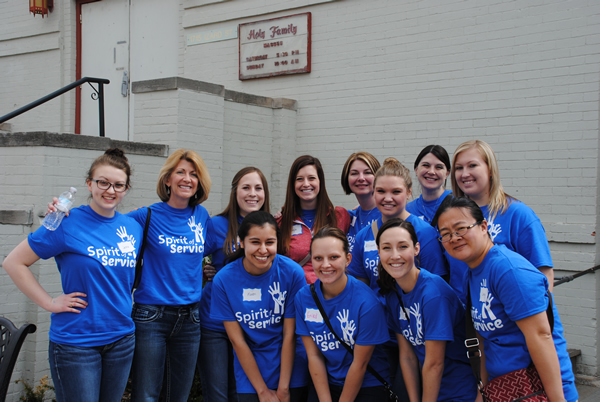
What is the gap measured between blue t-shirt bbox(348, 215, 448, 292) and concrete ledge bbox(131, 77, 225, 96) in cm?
374

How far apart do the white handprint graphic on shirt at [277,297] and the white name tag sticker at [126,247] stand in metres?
0.85

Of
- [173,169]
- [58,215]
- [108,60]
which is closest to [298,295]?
[173,169]

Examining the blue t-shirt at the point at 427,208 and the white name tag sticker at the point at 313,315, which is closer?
the white name tag sticker at the point at 313,315

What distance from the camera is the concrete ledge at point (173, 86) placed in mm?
6005

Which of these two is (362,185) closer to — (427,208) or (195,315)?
(427,208)

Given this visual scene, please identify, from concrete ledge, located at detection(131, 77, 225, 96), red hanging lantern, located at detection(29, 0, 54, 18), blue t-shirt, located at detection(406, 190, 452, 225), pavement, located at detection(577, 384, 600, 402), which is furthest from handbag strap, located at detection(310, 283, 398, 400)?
red hanging lantern, located at detection(29, 0, 54, 18)

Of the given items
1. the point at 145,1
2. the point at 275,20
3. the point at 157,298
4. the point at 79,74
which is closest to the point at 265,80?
the point at 275,20

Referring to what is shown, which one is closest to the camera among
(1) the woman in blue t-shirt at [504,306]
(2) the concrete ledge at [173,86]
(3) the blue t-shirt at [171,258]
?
(1) the woman in blue t-shirt at [504,306]

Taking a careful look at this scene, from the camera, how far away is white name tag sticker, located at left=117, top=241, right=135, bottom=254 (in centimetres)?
282

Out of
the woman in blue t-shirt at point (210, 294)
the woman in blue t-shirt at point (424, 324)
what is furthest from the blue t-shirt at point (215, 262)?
the woman in blue t-shirt at point (424, 324)

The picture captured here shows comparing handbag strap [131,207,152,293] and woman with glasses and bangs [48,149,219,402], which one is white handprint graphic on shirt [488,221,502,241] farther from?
handbag strap [131,207,152,293]

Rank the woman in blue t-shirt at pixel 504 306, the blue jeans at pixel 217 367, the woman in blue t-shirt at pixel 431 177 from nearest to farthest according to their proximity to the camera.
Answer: the woman in blue t-shirt at pixel 504 306, the blue jeans at pixel 217 367, the woman in blue t-shirt at pixel 431 177

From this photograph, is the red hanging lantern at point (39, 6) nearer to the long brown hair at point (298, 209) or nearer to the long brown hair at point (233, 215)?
the long brown hair at point (233, 215)

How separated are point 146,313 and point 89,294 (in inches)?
17.2
